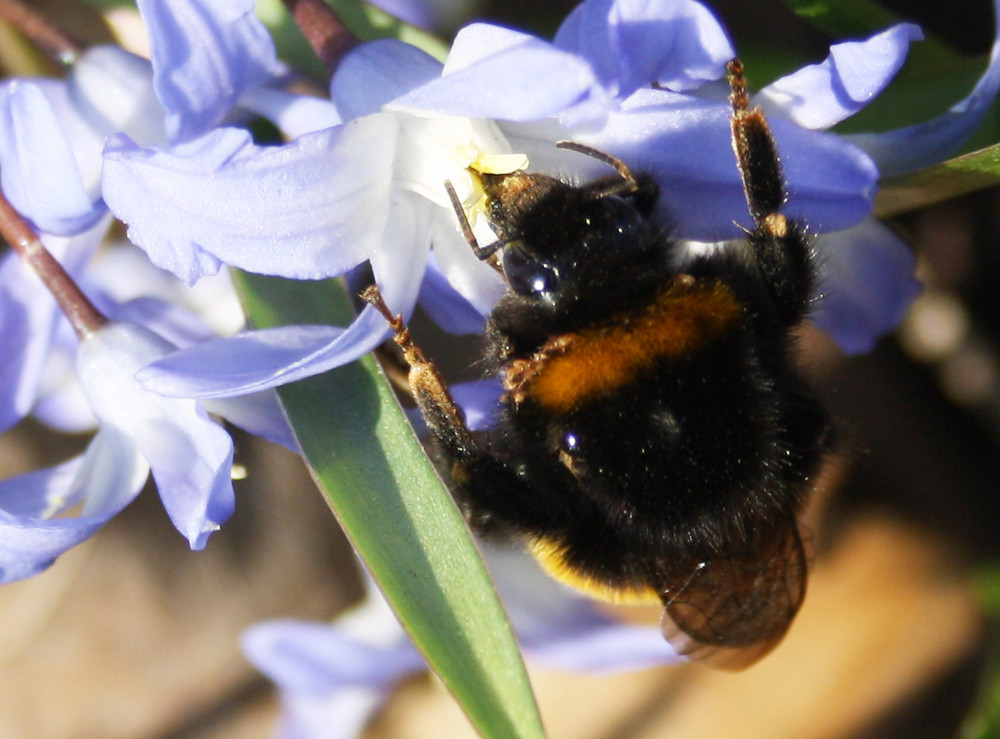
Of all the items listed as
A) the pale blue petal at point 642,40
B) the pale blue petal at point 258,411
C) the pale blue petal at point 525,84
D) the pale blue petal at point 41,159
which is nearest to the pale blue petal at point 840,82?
the pale blue petal at point 642,40

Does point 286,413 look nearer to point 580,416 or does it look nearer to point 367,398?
point 367,398

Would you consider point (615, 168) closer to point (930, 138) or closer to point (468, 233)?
point (468, 233)

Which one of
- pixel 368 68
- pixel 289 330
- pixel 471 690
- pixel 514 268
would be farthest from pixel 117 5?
pixel 471 690

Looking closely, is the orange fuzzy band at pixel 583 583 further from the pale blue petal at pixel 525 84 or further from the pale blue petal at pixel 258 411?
the pale blue petal at pixel 525 84

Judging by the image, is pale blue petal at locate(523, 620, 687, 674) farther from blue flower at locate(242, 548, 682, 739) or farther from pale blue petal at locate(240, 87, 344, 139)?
pale blue petal at locate(240, 87, 344, 139)

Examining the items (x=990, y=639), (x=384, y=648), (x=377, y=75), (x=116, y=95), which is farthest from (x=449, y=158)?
(x=990, y=639)

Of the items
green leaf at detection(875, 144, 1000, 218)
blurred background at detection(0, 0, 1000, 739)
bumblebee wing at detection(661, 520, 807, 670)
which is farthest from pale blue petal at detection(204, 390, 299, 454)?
blurred background at detection(0, 0, 1000, 739)
